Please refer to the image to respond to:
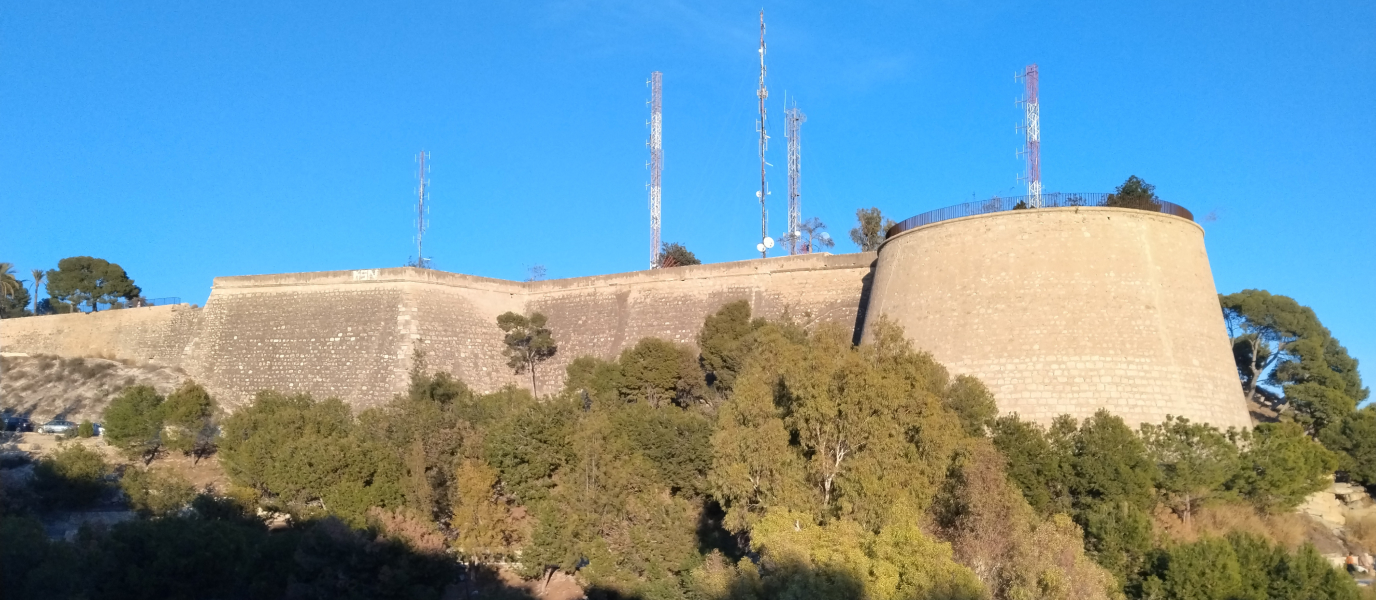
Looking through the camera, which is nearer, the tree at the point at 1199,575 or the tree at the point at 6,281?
the tree at the point at 1199,575

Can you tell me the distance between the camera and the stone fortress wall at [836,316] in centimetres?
1772

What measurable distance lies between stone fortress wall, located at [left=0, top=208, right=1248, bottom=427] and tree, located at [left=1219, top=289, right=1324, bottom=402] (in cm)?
958

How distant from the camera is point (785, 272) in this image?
26266 mm

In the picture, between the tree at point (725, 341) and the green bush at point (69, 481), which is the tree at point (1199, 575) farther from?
the green bush at point (69, 481)

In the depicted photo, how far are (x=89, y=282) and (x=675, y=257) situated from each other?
23.7 meters

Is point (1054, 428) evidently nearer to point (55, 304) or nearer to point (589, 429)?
point (589, 429)

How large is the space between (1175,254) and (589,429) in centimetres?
1074

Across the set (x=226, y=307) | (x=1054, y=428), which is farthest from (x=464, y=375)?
(x=1054, y=428)

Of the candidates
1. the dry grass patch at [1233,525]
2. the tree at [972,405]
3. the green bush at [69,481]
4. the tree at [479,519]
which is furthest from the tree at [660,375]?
the green bush at [69,481]

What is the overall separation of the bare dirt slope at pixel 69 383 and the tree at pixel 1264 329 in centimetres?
2842

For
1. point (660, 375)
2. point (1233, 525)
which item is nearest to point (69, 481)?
point (660, 375)

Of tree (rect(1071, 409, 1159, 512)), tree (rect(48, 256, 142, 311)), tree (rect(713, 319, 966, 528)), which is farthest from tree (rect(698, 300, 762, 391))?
tree (rect(48, 256, 142, 311))

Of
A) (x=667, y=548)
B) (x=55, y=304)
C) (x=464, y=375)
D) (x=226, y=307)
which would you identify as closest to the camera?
(x=667, y=548)

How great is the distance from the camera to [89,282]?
4156 cm
